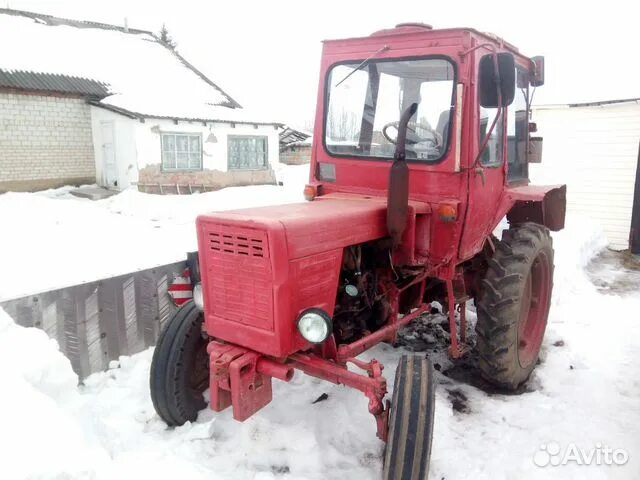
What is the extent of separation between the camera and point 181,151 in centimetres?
1606

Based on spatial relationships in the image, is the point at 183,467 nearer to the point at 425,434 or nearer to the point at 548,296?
the point at 425,434

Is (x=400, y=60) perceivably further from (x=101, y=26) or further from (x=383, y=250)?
(x=101, y=26)

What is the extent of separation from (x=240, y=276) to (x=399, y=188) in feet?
3.36

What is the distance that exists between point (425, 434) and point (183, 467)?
1.33 metres

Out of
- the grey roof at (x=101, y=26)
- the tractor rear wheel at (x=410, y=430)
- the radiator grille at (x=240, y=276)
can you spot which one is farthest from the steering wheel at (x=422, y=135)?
the grey roof at (x=101, y=26)

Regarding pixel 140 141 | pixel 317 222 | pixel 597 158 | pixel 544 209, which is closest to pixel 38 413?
pixel 317 222

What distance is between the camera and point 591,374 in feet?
13.8

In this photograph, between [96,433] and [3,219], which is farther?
[3,219]

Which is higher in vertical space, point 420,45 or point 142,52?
point 142,52

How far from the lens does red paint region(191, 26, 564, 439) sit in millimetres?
2655

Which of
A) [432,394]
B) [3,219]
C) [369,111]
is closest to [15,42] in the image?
[3,219]

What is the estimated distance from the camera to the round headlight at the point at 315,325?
259 cm

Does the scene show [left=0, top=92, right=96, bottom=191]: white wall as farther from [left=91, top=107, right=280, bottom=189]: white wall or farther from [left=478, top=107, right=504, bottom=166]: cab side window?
[left=478, top=107, right=504, bottom=166]: cab side window

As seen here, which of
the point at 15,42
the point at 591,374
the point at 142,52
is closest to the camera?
the point at 591,374
